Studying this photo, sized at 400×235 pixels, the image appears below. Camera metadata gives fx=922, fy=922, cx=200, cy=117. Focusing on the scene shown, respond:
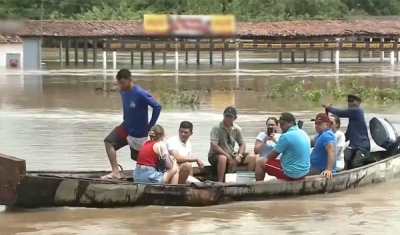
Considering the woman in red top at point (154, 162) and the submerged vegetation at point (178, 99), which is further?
the submerged vegetation at point (178, 99)

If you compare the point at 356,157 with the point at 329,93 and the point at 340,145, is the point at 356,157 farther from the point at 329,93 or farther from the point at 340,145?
the point at 329,93

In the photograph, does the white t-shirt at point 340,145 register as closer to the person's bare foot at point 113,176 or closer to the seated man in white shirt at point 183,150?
the seated man in white shirt at point 183,150

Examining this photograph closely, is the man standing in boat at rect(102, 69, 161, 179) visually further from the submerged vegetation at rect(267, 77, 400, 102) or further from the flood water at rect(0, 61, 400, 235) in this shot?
the submerged vegetation at rect(267, 77, 400, 102)

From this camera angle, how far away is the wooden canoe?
33.9ft

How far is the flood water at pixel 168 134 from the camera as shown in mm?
10320

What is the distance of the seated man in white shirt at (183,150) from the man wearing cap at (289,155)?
0.97m

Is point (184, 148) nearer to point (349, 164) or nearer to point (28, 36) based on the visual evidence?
point (349, 164)

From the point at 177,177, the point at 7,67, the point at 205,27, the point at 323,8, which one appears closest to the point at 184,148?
the point at 177,177

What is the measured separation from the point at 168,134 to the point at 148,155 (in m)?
9.04

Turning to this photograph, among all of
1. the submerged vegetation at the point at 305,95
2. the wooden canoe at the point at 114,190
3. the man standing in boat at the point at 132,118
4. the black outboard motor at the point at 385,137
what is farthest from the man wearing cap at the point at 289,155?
the submerged vegetation at the point at 305,95

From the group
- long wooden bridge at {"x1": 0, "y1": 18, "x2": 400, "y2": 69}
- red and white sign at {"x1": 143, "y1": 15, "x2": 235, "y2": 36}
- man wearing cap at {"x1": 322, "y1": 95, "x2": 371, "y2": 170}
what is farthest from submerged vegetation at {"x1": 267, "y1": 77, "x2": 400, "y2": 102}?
long wooden bridge at {"x1": 0, "y1": 18, "x2": 400, "y2": 69}

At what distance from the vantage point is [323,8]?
83688mm

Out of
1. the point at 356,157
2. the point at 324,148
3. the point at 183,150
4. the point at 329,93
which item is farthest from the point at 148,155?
the point at 329,93

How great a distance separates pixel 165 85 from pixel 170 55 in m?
39.8
